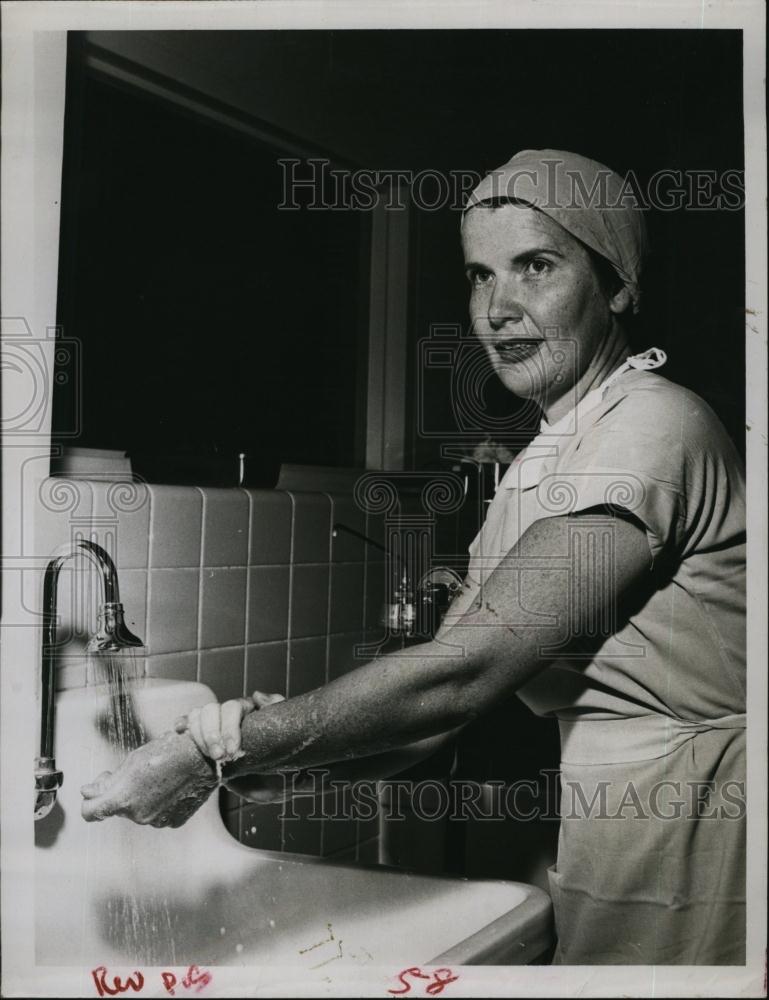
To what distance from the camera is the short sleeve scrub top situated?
874 millimetres

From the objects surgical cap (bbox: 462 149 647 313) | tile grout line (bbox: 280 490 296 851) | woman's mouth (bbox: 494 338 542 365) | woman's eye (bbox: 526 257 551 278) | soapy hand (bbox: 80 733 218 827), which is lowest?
soapy hand (bbox: 80 733 218 827)

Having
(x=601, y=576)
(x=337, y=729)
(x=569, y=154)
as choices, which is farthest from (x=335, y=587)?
(x=569, y=154)

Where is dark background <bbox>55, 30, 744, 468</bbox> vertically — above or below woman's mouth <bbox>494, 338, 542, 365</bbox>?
above

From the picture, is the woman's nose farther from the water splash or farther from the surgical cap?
the water splash

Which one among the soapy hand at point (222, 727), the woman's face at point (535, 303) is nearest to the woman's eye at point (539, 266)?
the woman's face at point (535, 303)

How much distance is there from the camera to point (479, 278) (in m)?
0.90

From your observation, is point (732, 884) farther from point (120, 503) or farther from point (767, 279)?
point (120, 503)

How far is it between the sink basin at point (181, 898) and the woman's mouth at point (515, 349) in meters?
0.47

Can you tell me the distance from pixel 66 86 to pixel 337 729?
2.35 feet

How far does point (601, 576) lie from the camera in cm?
86

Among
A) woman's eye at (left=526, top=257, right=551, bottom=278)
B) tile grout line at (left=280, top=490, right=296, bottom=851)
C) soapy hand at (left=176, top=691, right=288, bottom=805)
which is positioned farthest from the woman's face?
soapy hand at (left=176, top=691, right=288, bottom=805)

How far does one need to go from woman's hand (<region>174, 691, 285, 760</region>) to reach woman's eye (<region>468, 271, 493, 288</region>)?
19.4 inches

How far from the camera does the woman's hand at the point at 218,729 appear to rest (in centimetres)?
88

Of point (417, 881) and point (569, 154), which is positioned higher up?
point (569, 154)
